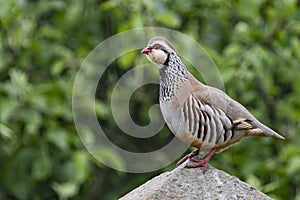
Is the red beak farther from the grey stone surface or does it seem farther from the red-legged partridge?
the grey stone surface

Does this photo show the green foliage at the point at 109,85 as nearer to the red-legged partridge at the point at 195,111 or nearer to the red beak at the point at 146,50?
the red-legged partridge at the point at 195,111

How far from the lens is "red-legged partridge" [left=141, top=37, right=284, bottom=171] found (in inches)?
125

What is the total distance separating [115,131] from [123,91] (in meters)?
0.72

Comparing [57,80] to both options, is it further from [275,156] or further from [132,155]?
[275,156]

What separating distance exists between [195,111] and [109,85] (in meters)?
3.30

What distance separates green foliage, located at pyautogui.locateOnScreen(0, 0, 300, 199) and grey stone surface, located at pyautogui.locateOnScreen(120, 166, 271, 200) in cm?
256

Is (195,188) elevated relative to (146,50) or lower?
lower

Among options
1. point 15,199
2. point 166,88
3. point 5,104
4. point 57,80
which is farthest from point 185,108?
point 15,199

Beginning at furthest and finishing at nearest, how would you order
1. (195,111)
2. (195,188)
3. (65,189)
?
(65,189) < (195,111) < (195,188)

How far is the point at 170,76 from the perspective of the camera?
3.27 meters

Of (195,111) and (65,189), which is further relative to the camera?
(65,189)

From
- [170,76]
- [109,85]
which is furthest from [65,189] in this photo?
[170,76]

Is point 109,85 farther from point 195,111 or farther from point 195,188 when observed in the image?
point 195,188

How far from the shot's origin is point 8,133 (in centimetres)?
580
